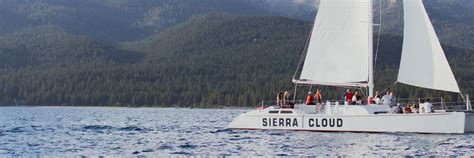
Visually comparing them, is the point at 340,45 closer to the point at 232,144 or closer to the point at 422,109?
the point at 422,109

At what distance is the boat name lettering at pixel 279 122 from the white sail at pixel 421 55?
6985mm

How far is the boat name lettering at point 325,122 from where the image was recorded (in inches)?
1958

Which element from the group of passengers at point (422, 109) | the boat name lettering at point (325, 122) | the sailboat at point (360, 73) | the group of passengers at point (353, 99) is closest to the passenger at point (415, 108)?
the group of passengers at point (422, 109)

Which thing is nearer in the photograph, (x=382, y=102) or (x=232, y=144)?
(x=232, y=144)

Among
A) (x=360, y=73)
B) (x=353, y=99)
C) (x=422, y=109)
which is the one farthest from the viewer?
(x=360, y=73)

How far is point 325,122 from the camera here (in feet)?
165

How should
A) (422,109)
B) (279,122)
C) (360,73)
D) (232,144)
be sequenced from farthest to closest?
1. (279,122)
2. (360,73)
3. (422,109)
4. (232,144)

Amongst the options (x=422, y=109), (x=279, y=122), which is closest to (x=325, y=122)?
(x=279, y=122)

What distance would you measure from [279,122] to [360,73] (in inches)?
230

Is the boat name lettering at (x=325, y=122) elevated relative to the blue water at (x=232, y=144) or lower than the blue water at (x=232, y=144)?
elevated

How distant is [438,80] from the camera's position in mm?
49250

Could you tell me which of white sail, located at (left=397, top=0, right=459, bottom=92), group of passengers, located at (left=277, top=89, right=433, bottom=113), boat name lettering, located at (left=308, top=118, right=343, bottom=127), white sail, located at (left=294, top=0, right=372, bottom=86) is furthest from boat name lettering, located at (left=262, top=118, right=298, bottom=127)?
white sail, located at (left=397, top=0, right=459, bottom=92)

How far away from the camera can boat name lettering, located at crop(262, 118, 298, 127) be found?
2032 inches

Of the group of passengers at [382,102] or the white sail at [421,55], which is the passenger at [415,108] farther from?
the white sail at [421,55]
